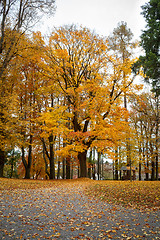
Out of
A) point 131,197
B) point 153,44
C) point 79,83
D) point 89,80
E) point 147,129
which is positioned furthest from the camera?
point 147,129

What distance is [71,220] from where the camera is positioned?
18.5 ft

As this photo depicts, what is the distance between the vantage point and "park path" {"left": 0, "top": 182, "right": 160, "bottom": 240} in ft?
15.3

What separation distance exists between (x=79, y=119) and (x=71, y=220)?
10757 mm

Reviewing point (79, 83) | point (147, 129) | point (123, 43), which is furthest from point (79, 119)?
point (147, 129)

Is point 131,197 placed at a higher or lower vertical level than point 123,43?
lower

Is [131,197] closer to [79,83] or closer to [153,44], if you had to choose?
[153,44]

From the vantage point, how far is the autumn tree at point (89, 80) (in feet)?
45.3

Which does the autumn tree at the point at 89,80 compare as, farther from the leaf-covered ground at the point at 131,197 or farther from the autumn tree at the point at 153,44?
the leaf-covered ground at the point at 131,197

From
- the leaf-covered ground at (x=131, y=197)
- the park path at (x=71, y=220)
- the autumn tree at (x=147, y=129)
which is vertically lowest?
the leaf-covered ground at (x=131, y=197)

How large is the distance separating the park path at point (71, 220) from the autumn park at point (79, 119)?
25 mm

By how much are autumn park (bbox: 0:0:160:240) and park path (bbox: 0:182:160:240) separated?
0.03m

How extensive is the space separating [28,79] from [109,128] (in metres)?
10.1

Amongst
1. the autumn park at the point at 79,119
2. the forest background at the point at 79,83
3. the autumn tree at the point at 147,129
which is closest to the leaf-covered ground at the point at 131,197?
the autumn park at the point at 79,119

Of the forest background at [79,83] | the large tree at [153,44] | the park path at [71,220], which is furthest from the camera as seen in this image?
the forest background at [79,83]
